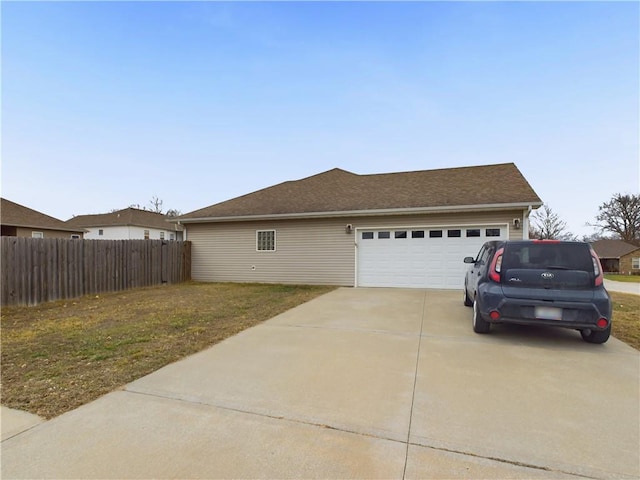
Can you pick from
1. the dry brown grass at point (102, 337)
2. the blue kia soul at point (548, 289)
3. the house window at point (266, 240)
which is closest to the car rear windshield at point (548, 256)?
the blue kia soul at point (548, 289)

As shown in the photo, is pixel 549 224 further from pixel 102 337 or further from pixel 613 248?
pixel 102 337

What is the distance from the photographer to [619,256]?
138ft

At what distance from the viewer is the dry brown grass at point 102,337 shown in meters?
3.10

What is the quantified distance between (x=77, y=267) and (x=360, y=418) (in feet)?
33.4

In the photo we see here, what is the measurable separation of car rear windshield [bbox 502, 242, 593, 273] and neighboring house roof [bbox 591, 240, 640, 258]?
48.4 m

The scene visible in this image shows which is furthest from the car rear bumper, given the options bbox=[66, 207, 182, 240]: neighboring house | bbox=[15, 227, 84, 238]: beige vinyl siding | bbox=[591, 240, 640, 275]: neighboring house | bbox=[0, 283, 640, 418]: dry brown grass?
bbox=[591, 240, 640, 275]: neighboring house

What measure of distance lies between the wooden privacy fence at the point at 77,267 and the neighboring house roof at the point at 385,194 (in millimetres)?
2488

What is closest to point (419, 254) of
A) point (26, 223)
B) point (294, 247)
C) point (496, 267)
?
point (294, 247)

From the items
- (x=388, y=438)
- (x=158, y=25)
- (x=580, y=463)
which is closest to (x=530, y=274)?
(x=580, y=463)

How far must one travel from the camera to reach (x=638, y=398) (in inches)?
117

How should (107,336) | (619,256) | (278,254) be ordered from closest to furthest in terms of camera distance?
(107,336) → (278,254) → (619,256)

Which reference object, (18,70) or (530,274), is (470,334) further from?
(18,70)

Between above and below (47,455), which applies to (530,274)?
above

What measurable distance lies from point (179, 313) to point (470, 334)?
5.71 metres
